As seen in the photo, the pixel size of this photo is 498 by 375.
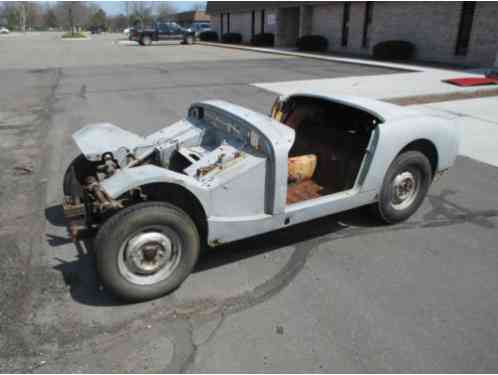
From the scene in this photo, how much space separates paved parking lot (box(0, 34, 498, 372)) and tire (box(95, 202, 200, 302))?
166 mm

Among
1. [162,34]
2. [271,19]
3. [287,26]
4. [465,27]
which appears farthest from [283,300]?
[162,34]

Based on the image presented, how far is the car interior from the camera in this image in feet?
13.8

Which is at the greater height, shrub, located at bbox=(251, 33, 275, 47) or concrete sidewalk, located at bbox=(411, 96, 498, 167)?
shrub, located at bbox=(251, 33, 275, 47)

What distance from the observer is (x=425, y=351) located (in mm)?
2768

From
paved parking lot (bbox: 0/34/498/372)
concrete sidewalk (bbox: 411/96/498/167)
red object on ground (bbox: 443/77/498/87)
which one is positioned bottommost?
paved parking lot (bbox: 0/34/498/372)

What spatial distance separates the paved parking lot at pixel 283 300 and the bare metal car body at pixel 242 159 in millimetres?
448

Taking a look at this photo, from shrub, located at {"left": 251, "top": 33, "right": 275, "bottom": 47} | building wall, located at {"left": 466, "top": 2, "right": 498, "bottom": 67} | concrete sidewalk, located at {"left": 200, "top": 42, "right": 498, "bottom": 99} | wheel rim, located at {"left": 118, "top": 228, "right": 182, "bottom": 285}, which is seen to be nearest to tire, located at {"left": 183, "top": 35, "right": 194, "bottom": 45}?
shrub, located at {"left": 251, "top": 33, "right": 275, "bottom": 47}

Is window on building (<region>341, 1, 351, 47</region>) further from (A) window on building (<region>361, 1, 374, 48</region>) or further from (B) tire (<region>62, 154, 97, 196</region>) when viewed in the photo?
(B) tire (<region>62, 154, 97, 196</region>)

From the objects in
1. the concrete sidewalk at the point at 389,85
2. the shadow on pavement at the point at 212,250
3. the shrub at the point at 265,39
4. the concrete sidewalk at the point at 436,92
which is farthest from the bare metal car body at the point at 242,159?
the shrub at the point at 265,39

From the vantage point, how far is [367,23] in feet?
85.3

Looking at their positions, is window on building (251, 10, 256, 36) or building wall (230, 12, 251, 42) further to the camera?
building wall (230, 12, 251, 42)

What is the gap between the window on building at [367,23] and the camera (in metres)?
25.5

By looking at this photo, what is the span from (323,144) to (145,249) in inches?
96.1

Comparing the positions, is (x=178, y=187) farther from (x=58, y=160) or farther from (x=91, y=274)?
(x=58, y=160)
